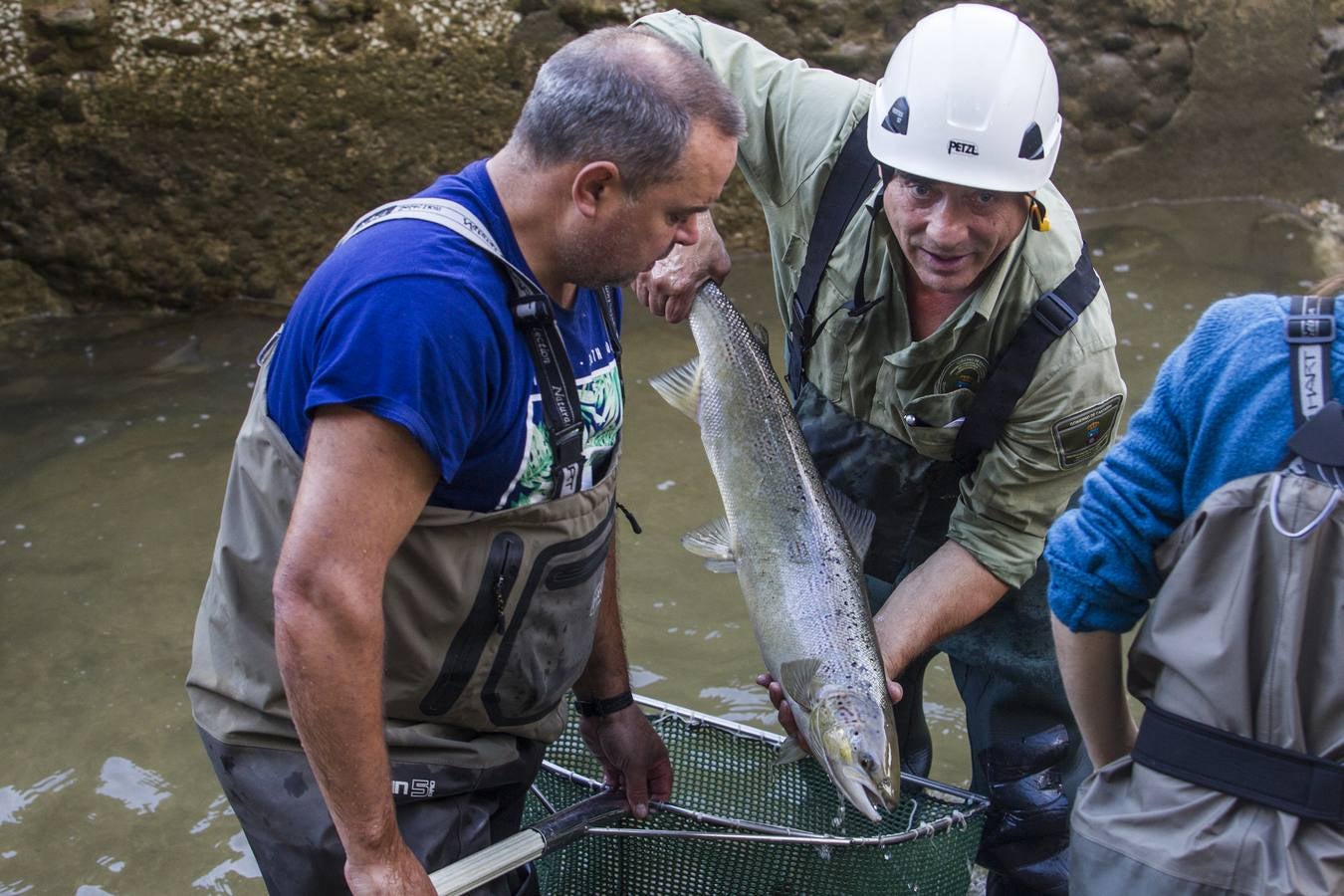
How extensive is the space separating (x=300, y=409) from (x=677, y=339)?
14.6ft

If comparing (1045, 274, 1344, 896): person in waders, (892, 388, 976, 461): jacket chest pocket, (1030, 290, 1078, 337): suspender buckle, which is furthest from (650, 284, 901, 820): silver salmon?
(1045, 274, 1344, 896): person in waders

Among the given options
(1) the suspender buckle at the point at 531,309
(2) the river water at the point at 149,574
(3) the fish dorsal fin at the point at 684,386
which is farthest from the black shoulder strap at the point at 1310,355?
(2) the river water at the point at 149,574

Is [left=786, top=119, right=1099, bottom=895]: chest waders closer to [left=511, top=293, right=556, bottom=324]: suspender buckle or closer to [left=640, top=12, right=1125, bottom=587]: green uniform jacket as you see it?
[left=640, top=12, right=1125, bottom=587]: green uniform jacket

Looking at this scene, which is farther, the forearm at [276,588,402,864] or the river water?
the river water

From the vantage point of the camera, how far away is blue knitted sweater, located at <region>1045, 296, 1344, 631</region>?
1.89 m

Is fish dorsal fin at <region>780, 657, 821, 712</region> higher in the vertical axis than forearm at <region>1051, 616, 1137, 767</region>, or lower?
lower

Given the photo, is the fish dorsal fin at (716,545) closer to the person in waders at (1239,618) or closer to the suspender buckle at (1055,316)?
the suspender buckle at (1055,316)

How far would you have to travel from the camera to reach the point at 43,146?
6.27 meters

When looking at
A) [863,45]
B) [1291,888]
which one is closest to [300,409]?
[1291,888]

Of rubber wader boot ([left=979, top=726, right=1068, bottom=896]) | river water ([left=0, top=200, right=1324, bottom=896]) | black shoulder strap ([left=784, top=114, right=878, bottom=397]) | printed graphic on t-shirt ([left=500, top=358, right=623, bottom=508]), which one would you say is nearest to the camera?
printed graphic on t-shirt ([left=500, top=358, right=623, bottom=508])

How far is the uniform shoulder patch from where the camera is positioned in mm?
3174

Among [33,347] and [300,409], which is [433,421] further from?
[33,347]

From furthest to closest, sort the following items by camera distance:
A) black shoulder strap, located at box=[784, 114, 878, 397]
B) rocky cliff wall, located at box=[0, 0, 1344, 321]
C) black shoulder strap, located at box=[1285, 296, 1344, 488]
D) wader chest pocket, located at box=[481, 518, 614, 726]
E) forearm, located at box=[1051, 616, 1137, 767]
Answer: rocky cliff wall, located at box=[0, 0, 1344, 321]
black shoulder strap, located at box=[784, 114, 878, 397]
wader chest pocket, located at box=[481, 518, 614, 726]
forearm, located at box=[1051, 616, 1137, 767]
black shoulder strap, located at box=[1285, 296, 1344, 488]

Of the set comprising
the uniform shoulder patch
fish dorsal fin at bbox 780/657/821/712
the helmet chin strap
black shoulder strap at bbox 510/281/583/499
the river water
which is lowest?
the river water
